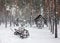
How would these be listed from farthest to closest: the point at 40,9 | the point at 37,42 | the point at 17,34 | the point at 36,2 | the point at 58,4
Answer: the point at 40,9, the point at 36,2, the point at 58,4, the point at 17,34, the point at 37,42

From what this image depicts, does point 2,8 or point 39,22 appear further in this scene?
point 2,8

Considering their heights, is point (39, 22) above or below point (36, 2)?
below

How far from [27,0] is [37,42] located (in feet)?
109

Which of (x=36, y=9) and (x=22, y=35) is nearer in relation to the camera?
(x=22, y=35)

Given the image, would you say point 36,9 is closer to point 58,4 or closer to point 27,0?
point 27,0

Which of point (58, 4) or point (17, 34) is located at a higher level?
point (58, 4)

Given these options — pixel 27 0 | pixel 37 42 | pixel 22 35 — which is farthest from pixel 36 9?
→ pixel 37 42

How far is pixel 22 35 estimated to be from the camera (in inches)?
955

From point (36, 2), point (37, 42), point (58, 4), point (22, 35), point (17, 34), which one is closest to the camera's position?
point (37, 42)

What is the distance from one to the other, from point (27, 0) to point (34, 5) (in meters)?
3.09

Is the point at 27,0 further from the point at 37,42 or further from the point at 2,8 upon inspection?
the point at 37,42

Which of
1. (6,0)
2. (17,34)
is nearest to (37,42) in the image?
(17,34)

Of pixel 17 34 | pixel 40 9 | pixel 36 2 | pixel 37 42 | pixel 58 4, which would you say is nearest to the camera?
pixel 37 42

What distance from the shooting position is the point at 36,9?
53688 mm
